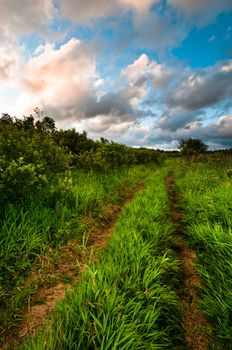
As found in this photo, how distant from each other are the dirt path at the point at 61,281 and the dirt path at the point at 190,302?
56.1 inches

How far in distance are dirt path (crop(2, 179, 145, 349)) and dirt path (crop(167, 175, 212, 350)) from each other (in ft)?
4.67

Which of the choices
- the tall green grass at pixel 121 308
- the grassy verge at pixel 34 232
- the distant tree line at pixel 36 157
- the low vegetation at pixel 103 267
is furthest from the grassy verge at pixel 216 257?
the distant tree line at pixel 36 157

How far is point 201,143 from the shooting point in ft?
222

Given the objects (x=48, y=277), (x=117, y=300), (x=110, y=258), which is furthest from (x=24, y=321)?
(x=110, y=258)

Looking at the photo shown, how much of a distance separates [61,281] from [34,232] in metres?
1.05

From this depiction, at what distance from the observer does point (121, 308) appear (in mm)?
2512

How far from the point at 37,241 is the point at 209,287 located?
9.13 ft

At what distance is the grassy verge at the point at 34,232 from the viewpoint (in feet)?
9.85

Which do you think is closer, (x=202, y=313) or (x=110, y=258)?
(x=202, y=313)

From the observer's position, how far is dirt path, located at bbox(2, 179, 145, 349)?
8.64 feet

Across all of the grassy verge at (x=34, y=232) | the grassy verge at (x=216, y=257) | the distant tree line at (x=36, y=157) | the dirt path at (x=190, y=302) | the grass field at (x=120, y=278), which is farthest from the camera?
the distant tree line at (x=36, y=157)

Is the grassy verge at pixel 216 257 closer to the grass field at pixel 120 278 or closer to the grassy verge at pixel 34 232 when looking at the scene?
the grass field at pixel 120 278

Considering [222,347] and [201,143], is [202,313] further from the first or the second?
[201,143]

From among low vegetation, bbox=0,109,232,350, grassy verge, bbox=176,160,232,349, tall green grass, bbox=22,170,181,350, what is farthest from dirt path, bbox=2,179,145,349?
grassy verge, bbox=176,160,232,349
